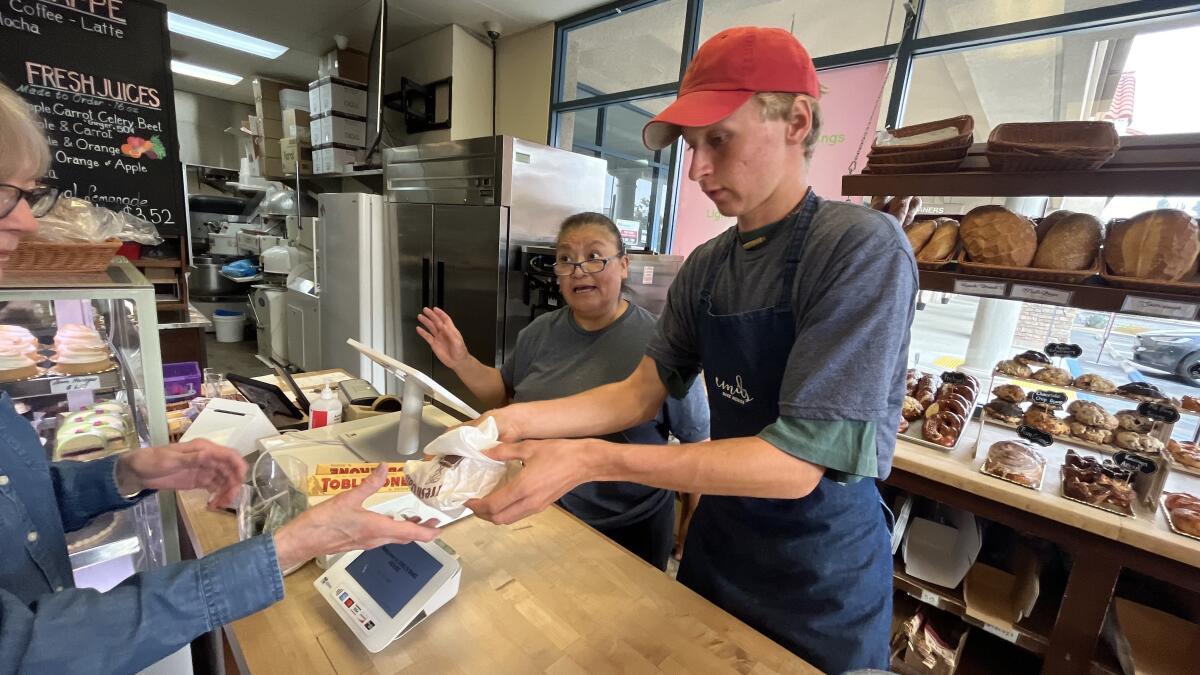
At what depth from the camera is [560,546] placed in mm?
1117

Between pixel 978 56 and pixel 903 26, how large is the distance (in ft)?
1.79

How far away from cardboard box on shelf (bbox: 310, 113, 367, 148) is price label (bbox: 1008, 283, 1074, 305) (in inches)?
206

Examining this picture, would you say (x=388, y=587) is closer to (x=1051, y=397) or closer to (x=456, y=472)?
(x=456, y=472)

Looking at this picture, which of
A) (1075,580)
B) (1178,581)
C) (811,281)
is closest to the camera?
(811,281)

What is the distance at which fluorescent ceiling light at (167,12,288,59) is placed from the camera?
473cm

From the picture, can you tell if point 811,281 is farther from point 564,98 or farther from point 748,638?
point 564,98

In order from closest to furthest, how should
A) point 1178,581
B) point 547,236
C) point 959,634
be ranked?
point 1178,581, point 959,634, point 547,236

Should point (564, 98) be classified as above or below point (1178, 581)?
above

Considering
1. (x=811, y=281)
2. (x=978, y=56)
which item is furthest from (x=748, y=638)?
(x=978, y=56)

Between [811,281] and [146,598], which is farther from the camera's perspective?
[811,281]

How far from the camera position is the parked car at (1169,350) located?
1.70 m

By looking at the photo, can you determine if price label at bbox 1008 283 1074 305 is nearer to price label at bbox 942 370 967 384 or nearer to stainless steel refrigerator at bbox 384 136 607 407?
price label at bbox 942 370 967 384

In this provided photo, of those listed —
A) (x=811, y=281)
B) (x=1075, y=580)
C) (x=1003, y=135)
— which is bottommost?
(x=1075, y=580)

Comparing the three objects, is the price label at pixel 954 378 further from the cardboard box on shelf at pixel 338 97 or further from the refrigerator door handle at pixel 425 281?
the cardboard box on shelf at pixel 338 97
